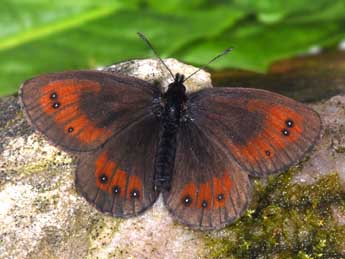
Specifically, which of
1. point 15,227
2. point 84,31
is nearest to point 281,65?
point 84,31

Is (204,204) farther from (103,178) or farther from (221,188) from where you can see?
(103,178)

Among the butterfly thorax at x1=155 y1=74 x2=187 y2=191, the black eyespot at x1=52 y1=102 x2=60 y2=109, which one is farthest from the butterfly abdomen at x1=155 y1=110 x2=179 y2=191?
the black eyespot at x1=52 y1=102 x2=60 y2=109

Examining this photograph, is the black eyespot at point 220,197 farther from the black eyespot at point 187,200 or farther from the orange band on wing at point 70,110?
the orange band on wing at point 70,110

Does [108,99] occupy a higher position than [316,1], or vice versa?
[108,99]

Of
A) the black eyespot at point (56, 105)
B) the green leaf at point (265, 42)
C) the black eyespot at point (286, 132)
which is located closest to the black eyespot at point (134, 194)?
the black eyespot at point (56, 105)

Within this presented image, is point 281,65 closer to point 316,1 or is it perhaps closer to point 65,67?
point 316,1

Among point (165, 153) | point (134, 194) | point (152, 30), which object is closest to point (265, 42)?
point (152, 30)

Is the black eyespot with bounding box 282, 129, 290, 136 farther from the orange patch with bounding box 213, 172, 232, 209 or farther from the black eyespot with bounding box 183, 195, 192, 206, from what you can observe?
the black eyespot with bounding box 183, 195, 192, 206
